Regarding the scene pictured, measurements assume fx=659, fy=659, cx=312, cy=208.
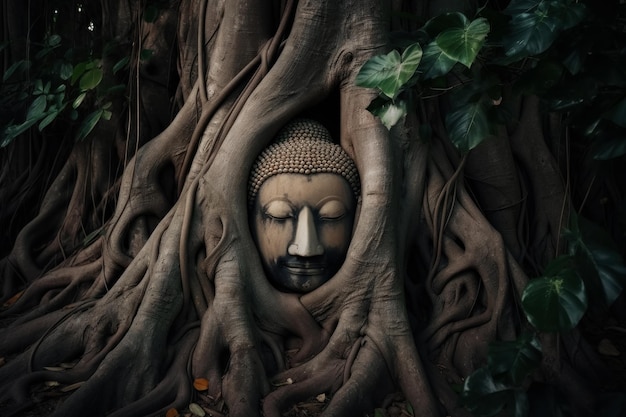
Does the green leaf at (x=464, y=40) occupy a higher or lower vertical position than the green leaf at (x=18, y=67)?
lower

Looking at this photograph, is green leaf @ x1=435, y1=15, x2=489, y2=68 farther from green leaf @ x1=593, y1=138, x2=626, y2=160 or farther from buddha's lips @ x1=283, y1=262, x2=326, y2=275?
buddha's lips @ x1=283, y1=262, x2=326, y2=275

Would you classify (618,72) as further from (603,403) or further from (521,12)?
(603,403)

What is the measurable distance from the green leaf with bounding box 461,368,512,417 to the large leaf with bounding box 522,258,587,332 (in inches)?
14.1

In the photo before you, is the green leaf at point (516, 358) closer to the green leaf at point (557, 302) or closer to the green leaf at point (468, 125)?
the green leaf at point (557, 302)

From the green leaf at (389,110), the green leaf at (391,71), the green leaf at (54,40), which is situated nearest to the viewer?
the green leaf at (391,71)

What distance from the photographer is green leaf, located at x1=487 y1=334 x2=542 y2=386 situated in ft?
7.51

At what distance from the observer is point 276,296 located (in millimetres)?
3432

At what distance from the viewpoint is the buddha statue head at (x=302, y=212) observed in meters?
3.43

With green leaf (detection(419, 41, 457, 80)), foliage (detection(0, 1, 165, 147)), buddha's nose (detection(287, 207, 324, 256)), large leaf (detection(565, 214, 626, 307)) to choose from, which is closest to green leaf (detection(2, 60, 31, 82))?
foliage (detection(0, 1, 165, 147))

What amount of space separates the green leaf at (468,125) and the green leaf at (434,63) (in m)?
0.21

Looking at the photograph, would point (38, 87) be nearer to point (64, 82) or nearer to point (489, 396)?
point (64, 82)

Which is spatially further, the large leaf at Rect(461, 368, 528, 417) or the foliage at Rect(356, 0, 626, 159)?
the large leaf at Rect(461, 368, 528, 417)

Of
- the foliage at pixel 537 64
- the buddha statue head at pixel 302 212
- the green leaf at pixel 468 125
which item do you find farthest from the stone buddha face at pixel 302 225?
the green leaf at pixel 468 125

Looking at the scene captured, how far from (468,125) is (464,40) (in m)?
0.32
